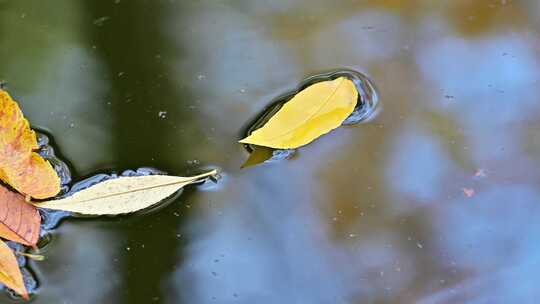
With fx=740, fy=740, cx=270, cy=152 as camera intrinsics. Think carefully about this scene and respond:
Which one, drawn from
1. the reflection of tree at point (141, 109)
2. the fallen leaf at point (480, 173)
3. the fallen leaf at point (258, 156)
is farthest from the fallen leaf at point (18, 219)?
the fallen leaf at point (480, 173)

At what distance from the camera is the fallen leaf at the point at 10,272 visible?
949mm

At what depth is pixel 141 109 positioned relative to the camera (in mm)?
1103

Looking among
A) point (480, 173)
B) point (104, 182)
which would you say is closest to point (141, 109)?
point (104, 182)

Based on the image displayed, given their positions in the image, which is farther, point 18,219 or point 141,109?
point 141,109

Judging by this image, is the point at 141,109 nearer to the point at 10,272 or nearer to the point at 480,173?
the point at 10,272

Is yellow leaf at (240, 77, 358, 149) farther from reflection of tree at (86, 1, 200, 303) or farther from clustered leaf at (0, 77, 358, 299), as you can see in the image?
reflection of tree at (86, 1, 200, 303)

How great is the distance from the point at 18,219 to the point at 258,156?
0.34 meters

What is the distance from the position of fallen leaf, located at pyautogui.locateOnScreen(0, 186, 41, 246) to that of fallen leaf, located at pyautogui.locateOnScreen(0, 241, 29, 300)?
0.02 metres

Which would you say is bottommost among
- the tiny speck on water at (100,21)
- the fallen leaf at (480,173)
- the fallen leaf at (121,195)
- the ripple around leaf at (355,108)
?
the fallen leaf at (480,173)

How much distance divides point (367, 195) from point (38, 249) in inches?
18.1

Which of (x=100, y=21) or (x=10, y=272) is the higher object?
(x=100, y=21)

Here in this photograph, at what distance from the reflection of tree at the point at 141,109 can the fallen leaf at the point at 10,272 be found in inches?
5.2

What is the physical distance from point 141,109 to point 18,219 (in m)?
0.24

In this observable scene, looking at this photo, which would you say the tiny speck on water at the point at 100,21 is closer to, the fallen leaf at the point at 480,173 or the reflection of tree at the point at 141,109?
the reflection of tree at the point at 141,109
